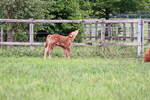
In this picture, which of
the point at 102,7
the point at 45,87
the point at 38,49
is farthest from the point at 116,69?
the point at 102,7

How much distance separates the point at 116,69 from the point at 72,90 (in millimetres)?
3670

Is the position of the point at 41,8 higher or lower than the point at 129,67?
higher

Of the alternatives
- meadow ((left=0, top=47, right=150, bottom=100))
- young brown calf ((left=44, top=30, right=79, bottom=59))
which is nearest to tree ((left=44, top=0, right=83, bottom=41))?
young brown calf ((left=44, top=30, right=79, bottom=59))

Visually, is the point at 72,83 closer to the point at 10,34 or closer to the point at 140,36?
the point at 140,36

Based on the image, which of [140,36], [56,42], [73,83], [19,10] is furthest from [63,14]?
[73,83]

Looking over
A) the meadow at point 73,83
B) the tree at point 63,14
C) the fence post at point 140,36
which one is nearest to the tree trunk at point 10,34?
the tree at point 63,14

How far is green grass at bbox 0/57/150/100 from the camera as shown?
6.26 m

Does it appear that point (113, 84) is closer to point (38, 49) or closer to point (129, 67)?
point (129, 67)

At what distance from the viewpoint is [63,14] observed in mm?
22062

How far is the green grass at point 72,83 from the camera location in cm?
626

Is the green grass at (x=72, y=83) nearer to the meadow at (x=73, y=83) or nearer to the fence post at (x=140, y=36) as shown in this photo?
the meadow at (x=73, y=83)

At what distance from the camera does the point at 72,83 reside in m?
7.52

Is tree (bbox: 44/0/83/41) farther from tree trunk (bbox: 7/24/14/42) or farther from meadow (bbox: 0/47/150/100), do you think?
meadow (bbox: 0/47/150/100)

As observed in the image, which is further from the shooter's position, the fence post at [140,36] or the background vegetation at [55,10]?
the background vegetation at [55,10]
